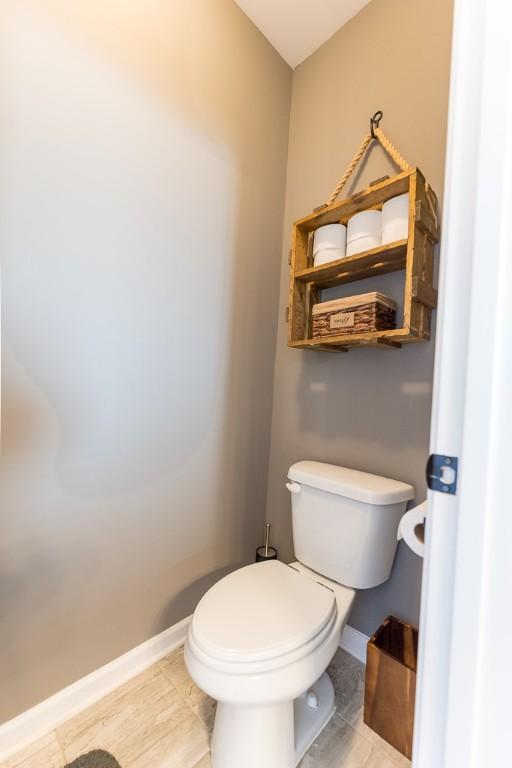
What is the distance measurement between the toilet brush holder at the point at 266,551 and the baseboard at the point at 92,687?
38 centimetres

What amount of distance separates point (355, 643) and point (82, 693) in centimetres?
97

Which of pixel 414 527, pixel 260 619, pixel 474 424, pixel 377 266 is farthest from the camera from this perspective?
pixel 377 266

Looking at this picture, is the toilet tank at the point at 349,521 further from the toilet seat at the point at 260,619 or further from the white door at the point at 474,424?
the white door at the point at 474,424

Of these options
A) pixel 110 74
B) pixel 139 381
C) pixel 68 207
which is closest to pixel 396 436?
pixel 139 381

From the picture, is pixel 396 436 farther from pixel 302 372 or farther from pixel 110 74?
pixel 110 74

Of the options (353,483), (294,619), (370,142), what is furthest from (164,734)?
(370,142)

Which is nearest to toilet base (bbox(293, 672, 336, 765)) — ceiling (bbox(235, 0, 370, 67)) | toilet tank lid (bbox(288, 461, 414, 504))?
toilet tank lid (bbox(288, 461, 414, 504))

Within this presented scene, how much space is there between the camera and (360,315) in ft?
3.68

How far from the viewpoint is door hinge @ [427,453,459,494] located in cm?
47

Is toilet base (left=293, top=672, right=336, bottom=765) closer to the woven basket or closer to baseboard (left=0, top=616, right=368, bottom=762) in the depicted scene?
baseboard (left=0, top=616, right=368, bottom=762)

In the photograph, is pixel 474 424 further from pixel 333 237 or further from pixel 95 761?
pixel 95 761

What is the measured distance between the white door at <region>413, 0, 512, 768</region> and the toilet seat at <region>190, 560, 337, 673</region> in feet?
1.26

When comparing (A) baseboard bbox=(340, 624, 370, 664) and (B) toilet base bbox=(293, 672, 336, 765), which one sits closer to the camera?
(B) toilet base bbox=(293, 672, 336, 765)

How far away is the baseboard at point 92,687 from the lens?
3.05ft
